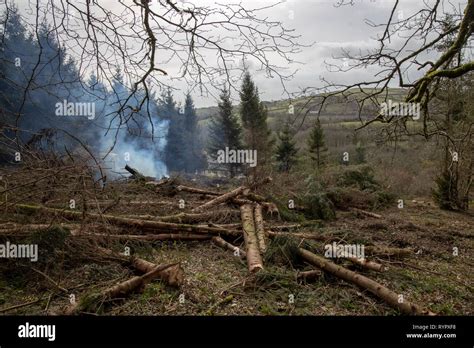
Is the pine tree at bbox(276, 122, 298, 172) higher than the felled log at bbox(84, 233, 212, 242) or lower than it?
higher

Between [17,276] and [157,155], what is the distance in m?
30.3

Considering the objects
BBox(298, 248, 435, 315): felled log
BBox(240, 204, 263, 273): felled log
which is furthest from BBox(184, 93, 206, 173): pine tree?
BBox(298, 248, 435, 315): felled log

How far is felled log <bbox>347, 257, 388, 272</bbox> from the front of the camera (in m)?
5.42

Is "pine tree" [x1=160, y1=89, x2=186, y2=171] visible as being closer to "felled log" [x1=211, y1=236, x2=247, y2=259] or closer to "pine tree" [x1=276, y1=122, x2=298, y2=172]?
"pine tree" [x1=276, y1=122, x2=298, y2=172]

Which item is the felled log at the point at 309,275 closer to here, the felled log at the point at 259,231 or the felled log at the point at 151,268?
the felled log at the point at 259,231

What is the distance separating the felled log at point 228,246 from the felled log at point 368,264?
1.86m

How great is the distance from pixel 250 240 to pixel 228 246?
0.53 metres

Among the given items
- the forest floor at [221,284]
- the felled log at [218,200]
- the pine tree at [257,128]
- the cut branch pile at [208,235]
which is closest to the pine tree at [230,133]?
the pine tree at [257,128]

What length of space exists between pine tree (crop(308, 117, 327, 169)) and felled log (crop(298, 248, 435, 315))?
1937 cm

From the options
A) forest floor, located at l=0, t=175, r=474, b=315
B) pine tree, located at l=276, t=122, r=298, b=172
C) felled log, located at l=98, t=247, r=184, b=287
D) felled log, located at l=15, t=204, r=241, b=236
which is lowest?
forest floor, located at l=0, t=175, r=474, b=315
